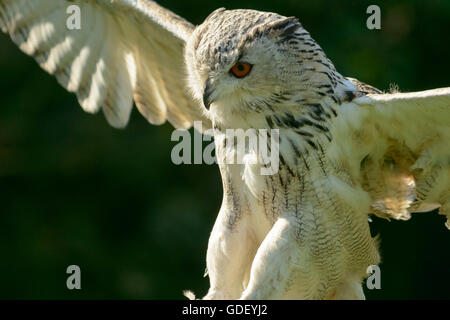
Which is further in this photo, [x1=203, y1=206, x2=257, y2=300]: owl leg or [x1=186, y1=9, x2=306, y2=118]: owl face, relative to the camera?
[x1=203, y1=206, x2=257, y2=300]: owl leg

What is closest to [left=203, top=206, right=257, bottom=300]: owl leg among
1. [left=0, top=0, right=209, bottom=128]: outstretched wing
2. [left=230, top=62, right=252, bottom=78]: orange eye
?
[left=230, top=62, right=252, bottom=78]: orange eye

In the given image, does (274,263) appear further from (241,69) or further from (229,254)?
(241,69)

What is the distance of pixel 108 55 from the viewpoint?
15.9 ft

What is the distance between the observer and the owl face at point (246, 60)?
3.64m

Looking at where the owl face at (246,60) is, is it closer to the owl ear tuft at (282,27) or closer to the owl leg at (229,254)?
the owl ear tuft at (282,27)

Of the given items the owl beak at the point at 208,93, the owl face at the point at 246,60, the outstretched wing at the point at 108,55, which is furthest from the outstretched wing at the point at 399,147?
the outstretched wing at the point at 108,55

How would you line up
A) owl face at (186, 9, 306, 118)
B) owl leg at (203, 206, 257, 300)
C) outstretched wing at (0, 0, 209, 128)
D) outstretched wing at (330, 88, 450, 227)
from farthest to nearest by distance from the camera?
outstretched wing at (0, 0, 209, 128) → owl leg at (203, 206, 257, 300) → outstretched wing at (330, 88, 450, 227) → owl face at (186, 9, 306, 118)

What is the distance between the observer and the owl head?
143 inches

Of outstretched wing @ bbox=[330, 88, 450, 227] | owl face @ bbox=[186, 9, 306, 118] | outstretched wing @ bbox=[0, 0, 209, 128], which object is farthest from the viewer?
outstretched wing @ bbox=[0, 0, 209, 128]

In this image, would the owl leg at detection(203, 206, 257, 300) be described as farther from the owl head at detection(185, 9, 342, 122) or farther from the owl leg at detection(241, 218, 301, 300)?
the owl head at detection(185, 9, 342, 122)

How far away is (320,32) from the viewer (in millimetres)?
6918

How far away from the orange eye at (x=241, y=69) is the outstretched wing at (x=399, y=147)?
0.41 meters

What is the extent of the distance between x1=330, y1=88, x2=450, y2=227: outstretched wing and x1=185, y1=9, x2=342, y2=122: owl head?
0.65ft
